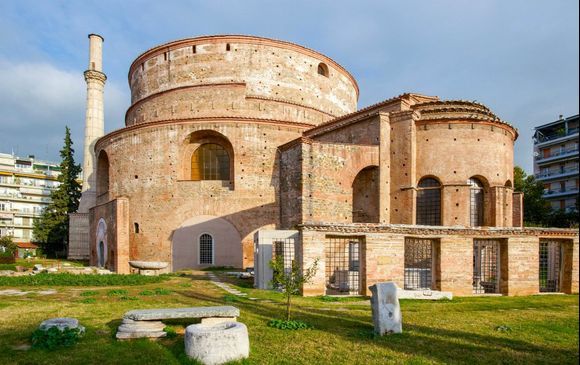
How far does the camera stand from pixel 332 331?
295 inches

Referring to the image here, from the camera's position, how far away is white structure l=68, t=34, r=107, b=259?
30953mm

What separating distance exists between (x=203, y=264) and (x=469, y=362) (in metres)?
17.2

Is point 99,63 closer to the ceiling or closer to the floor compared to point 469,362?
closer to the ceiling

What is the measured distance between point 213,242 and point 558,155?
139ft

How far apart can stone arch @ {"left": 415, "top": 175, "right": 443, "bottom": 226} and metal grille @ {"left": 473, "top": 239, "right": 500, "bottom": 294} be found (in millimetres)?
2416

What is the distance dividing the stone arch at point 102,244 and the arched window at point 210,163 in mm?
6552

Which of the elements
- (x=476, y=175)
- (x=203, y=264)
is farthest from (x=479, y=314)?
(x=203, y=264)

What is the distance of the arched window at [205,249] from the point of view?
2139 cm

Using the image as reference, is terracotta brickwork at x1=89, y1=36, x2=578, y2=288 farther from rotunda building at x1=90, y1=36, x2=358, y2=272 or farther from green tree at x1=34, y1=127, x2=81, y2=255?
green tree at x1=34, y1=127, x2=81, y2=255

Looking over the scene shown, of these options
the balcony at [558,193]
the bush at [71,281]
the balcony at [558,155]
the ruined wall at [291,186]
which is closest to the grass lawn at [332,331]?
the bush at [71,281]

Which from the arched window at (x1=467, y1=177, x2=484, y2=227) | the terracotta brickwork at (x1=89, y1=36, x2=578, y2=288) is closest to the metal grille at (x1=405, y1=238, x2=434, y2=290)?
the terracotta brickwork at (x1=89, y1=36, x2=578, y2=288)

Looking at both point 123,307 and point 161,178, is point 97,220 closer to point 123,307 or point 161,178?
point 161,178

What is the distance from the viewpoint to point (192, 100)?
24.9 metres

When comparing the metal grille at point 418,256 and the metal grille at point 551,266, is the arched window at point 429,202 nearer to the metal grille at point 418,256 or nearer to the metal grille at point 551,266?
the metal grille at point 418,256
